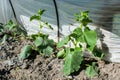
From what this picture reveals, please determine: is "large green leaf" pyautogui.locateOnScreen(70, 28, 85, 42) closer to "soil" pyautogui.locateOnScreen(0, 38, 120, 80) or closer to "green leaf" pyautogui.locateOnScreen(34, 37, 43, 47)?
"soil" pyautogui.locateOnScreen(0, 38, 120, 80)

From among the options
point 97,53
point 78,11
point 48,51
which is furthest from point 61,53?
point 78,11

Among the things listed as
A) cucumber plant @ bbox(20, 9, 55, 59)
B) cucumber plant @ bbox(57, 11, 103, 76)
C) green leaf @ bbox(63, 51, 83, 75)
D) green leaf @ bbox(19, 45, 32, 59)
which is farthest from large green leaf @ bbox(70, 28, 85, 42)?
green leaf @ bbox(19, 45, 32, 59)

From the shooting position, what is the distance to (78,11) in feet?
9.93

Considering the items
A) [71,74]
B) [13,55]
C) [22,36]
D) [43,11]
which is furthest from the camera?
[22,36]

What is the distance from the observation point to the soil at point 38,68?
9.82 feet

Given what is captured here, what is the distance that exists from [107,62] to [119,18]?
52 centimetres

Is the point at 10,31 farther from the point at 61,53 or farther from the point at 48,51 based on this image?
the point at 61,53

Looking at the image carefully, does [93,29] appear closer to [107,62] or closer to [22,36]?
[107,62]

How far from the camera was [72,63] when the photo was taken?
2943 mm

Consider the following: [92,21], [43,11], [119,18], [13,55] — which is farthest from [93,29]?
[13,55]

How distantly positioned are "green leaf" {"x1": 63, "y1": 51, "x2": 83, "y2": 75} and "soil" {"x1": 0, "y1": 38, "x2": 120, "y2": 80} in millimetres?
82

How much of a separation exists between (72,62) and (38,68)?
1.45ft

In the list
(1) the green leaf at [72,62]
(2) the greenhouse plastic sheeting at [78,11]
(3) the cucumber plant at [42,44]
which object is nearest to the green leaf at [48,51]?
(3) the cucumber plant at [42,44]

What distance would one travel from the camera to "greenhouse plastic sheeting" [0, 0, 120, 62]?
9.29 ft
